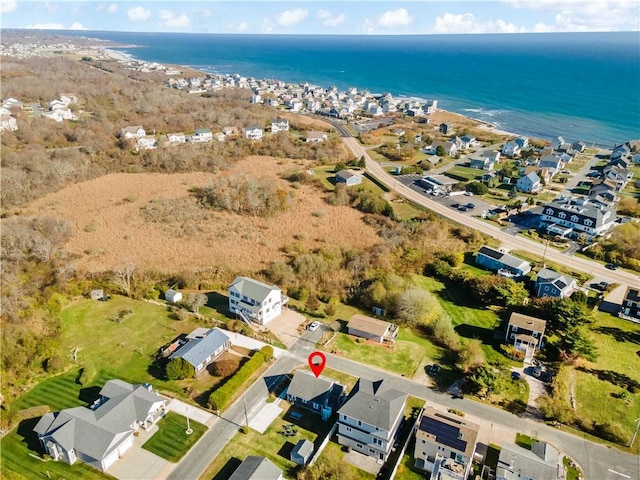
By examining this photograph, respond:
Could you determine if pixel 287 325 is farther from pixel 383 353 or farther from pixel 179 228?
pixel 179 228

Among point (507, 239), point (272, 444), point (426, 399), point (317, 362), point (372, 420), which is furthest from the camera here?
point (507, 239)

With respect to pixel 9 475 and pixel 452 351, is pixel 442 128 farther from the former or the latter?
pixel 9 475

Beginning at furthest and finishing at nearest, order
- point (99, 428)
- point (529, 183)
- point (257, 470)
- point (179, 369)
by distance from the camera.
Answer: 1. point (529, 183)
2. point (179, 369)
3. point (99, 428)
4. point (257, 470)

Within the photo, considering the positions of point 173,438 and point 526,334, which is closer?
point 173,438

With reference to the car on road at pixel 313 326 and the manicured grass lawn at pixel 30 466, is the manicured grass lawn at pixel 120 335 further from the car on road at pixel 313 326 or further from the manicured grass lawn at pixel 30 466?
the car on road at pixel 313 326

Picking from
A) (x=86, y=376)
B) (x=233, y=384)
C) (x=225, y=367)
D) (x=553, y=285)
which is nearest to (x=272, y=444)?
(x=233, y=384)

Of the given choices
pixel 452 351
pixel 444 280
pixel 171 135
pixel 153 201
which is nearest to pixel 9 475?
pixel 452 351

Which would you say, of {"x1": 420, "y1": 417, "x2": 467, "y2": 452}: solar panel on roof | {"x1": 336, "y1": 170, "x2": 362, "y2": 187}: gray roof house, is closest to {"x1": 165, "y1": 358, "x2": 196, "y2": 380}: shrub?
{"x1": 420, "y1": 417, "x2": 467, "y2": 452}: solar panel on roof

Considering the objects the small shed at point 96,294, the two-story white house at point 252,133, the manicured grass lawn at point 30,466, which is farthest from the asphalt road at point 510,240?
the manicured grass lawn at point 30,466
